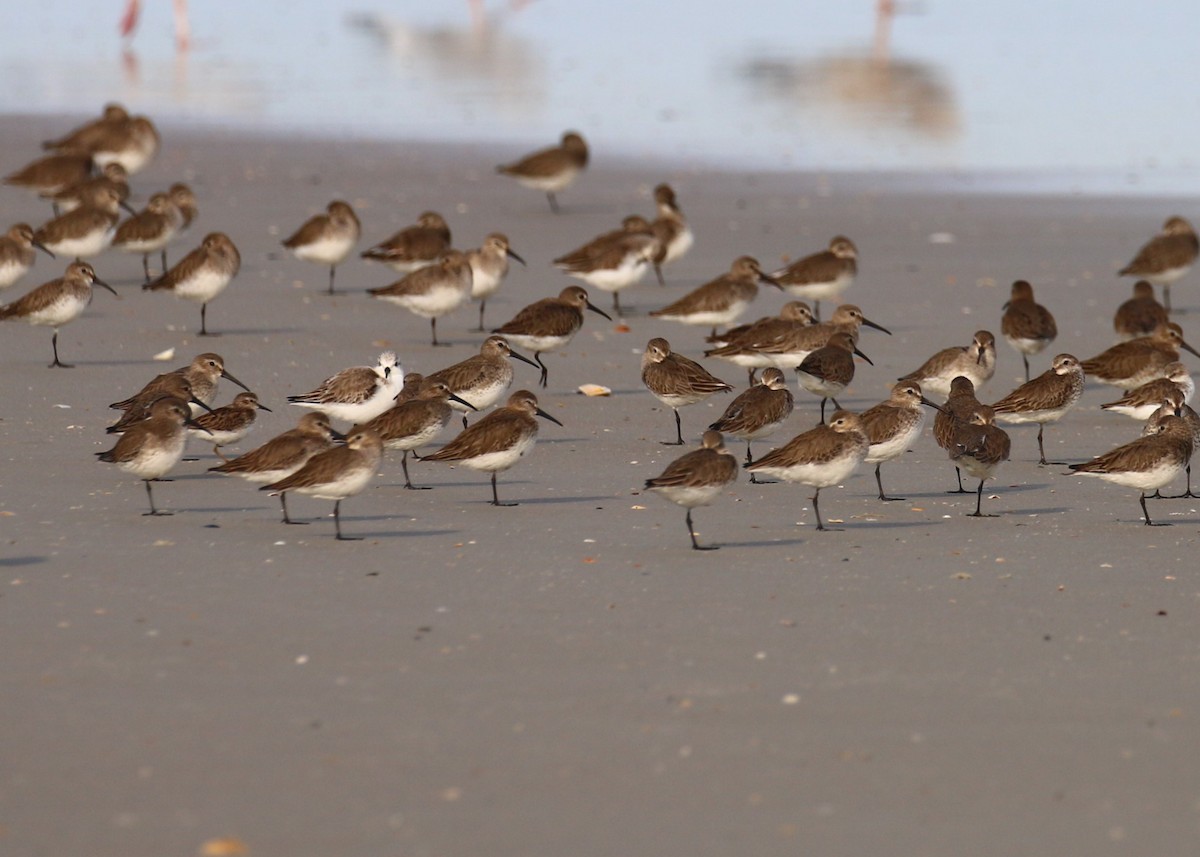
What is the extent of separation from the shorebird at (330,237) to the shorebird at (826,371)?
610 cm

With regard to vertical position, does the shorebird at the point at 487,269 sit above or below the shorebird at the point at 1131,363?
above

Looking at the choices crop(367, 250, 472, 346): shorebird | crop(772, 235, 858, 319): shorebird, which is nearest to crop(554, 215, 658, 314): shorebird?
crop(772, 235, 858, 319): shorebird

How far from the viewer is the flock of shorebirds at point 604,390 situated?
986 cm

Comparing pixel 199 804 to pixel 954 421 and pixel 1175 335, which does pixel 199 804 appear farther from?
pixel 1175 335

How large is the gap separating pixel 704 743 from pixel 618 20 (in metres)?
46.8

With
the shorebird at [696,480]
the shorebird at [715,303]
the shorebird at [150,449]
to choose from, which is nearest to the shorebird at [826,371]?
the shorebird at [715,303]

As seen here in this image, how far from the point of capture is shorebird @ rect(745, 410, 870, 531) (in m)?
9.77

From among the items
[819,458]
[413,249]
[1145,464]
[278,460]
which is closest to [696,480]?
[819,458]

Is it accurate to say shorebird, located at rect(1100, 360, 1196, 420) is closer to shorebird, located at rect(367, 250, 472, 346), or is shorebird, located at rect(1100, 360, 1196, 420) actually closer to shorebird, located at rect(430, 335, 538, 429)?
shorebird, located at rect(430, 335, 538, 429)

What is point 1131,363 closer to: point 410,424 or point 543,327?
point 543,327

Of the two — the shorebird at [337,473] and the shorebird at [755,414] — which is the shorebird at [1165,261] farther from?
the shorebird at [337,473]

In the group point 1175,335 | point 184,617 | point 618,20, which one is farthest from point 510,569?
point 618,20

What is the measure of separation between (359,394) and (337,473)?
2591 mm

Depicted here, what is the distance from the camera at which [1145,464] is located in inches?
385
